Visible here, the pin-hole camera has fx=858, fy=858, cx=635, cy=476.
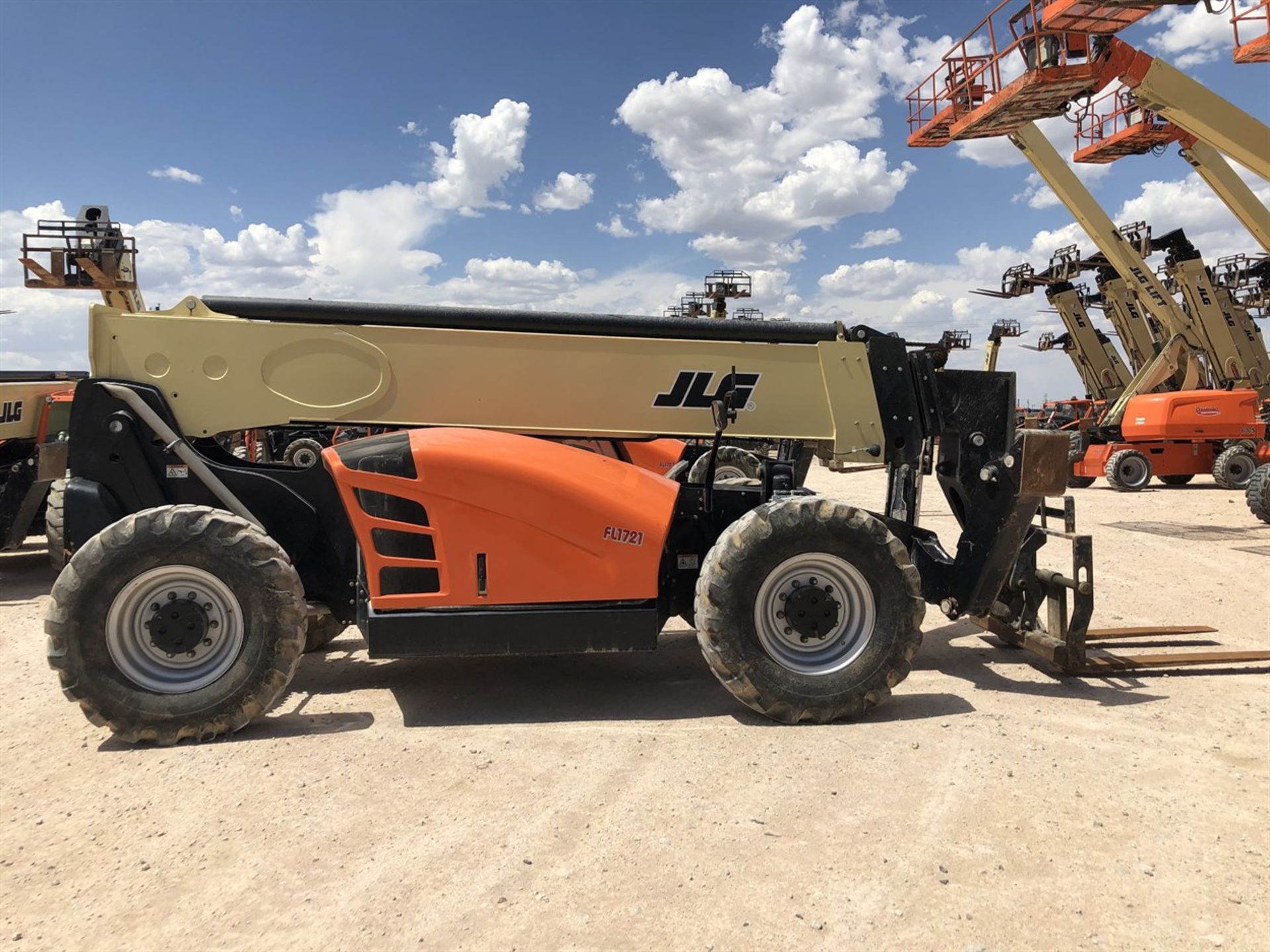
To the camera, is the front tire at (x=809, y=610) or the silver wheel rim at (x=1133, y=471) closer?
the front tire at (x=809, y=610)

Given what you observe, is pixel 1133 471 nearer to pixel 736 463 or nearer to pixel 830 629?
pixel 736 463

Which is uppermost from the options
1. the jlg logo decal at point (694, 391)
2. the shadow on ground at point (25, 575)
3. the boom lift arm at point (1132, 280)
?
the boom lift arm at point (1132, 280)

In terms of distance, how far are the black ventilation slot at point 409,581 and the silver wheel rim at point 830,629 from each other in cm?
185

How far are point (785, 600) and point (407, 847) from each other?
245 centimetres

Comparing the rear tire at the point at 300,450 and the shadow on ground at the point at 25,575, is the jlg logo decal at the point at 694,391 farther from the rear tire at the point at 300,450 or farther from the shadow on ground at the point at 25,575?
the rear tire at the point at 300,450

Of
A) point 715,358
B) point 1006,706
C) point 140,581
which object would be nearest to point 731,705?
point 1006,706

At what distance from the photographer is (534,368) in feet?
17.6

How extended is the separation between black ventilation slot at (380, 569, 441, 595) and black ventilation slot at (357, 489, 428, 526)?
279mm

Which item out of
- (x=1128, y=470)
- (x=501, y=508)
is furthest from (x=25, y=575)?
(x=1128, y=470)

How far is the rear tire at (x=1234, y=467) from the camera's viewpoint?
18.6 metres

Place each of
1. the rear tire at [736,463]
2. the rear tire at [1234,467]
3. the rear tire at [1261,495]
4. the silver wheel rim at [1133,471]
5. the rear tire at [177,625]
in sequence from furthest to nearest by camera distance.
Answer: the silver wheel rim at [1133,471], the rear tire at [1234,467], the rear tire at [1261,495], the rear tire at [736,463], the rear tire at [177,625]

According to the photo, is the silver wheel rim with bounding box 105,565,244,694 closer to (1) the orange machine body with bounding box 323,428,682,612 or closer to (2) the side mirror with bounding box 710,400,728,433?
(1) the orange machine body with bounding box 323,428,682,612

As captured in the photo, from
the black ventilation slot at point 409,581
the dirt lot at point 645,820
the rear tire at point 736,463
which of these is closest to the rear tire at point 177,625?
the dirt lot at point 645,820

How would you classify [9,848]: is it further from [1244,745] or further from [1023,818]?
[1244,745]
